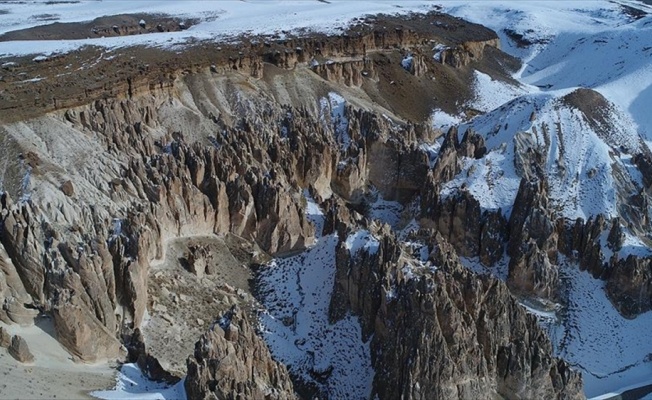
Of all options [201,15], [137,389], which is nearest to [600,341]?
[137,389]

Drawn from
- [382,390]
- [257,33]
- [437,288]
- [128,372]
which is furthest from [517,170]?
[257,33]

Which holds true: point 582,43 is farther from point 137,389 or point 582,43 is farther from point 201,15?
point 137,389

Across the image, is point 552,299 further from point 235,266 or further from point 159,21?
point 159,21

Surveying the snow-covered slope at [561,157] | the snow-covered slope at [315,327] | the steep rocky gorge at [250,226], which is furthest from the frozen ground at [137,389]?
the snow-covered slope at [561,157]

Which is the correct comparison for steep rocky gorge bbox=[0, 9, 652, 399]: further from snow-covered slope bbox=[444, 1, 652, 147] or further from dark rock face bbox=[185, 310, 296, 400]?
snow-covered slope bbox=[444, 1, 652, 147]

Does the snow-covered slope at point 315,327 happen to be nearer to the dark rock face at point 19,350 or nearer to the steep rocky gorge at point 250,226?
the steep rocky gorge at point 250,226
